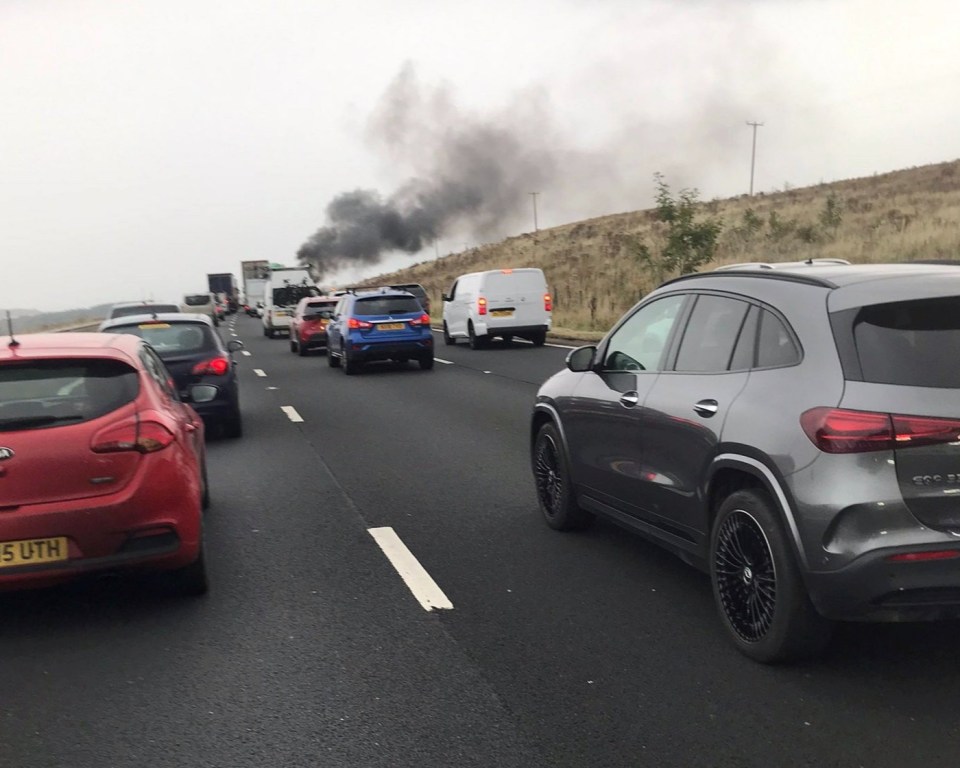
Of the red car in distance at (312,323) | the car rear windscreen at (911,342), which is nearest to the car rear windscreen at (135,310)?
the red car in distance at (312,323)

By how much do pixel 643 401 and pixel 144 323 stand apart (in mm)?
8358

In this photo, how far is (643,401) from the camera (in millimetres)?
5734

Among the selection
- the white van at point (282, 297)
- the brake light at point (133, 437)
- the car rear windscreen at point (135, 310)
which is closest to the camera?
the brake light at point (133, 437)

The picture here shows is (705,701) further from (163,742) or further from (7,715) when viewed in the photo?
(7,715)

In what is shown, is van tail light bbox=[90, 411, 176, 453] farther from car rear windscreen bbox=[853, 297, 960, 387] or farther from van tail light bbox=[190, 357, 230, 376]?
van tail light bbox=[190, 357, 230, 376]

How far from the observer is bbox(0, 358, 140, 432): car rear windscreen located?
17.9 ft

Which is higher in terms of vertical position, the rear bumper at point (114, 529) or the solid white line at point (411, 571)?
the rear bumper at point (114, 529)

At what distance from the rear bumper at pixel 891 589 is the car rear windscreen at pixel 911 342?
657 millimetres

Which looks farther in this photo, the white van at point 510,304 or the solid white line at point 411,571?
the white van at point 510,304

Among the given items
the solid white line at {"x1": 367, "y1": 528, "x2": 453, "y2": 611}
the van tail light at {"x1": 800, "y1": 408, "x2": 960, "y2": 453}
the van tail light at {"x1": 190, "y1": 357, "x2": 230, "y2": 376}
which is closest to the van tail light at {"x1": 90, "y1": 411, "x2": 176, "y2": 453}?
the solid white line at {"x1": 367, "y1": 528, "x2": 453, "y2": 611}

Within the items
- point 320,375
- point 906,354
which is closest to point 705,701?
point 906,354

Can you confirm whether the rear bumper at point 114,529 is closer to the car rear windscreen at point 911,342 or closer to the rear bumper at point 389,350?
the car rear windscreen at point 911,342

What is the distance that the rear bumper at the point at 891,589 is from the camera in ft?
13.3

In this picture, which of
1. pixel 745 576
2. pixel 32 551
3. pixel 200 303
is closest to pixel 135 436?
pixel 32 551
